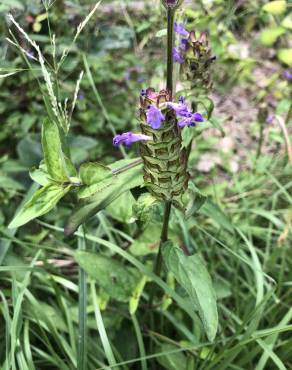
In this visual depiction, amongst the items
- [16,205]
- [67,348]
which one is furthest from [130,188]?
[16,205]

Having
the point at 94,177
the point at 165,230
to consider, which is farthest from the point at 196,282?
the point at 94,177

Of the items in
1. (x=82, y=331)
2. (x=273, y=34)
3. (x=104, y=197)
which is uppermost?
(x=273, y=34)

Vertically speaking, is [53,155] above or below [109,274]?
above

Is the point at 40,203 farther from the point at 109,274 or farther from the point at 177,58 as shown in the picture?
the point at 177,58

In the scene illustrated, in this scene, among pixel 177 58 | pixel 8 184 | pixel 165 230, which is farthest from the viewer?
pixel 8 184

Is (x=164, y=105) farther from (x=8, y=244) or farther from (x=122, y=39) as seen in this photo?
(x=122, y=39)

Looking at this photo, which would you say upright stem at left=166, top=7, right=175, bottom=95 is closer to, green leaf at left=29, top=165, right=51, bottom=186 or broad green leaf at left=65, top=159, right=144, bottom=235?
broad green leaf at left=65, top=159, right=144, bottom=235

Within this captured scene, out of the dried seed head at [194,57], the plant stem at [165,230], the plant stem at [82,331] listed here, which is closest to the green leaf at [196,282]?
the plant stem at [165,230]

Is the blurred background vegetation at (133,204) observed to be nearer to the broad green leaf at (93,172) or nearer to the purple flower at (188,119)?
the broad green leaf at (93,172)
